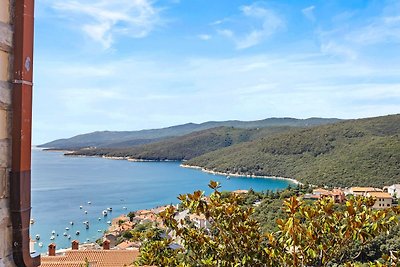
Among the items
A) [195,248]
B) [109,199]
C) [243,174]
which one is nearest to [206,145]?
[243,174]

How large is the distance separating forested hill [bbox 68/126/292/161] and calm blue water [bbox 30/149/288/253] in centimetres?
1859

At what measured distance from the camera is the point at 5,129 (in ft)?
5.25

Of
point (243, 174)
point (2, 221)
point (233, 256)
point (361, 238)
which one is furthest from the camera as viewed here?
point (243, 174)

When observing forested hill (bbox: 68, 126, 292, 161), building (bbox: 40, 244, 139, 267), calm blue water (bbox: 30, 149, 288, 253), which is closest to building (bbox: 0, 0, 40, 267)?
building (bbox: 40, 244, 139, 267)

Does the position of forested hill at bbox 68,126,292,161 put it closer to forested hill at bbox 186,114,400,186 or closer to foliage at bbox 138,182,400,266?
forested hill at bbox 186,114,400,186

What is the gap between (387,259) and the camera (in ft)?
9.44

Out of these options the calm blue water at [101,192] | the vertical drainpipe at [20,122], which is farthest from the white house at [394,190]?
the vertical drainpipe at [20,122]

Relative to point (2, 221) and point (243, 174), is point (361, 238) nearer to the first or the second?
point (2, 221)

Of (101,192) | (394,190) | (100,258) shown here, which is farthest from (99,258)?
(101,192)

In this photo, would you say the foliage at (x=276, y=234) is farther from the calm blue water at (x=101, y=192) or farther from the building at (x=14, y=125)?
the calm blue water at (x=101, y=192)

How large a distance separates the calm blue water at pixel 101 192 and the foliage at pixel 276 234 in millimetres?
30919

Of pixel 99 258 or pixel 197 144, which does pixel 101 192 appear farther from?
pixel 197 144

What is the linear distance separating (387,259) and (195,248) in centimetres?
141

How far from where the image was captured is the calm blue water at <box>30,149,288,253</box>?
42.9 m
